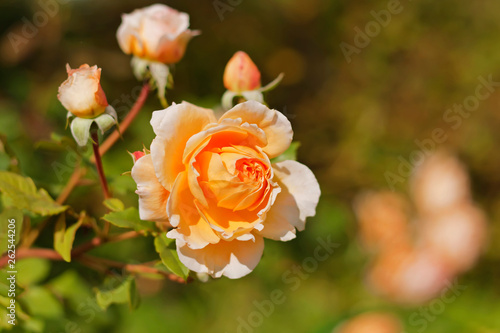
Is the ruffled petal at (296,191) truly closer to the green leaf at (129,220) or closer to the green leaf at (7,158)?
the green leaf at (129,220)

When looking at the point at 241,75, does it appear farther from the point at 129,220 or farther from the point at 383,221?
the point at 383,221

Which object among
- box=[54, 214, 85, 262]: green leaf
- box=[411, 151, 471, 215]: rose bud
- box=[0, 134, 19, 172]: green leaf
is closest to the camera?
box=[54, 214, 85, 262]: green leaf

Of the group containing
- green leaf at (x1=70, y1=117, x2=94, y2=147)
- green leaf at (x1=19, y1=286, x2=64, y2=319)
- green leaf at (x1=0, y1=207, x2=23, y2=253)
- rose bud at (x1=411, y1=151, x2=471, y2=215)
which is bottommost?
rose bud at (x1=411, y1=151, x2=471, y2=215)

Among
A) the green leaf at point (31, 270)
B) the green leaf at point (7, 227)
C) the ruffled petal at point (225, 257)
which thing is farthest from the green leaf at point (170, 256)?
the green leaf at point (31, 270)

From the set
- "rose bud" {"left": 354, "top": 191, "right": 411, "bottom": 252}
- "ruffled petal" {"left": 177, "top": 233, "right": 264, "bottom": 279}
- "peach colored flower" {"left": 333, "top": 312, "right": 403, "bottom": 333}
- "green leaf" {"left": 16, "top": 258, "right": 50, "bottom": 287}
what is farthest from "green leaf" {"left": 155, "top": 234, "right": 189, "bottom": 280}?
"rose bud" {"left": 354, "top": 191, "right": 411, "bottom": 252}

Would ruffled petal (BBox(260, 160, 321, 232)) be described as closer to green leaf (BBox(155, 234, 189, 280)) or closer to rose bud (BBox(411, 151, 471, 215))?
green leaf (BBox(155, 234, 189, 280))

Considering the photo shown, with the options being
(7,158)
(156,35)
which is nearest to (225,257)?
(156,35)
